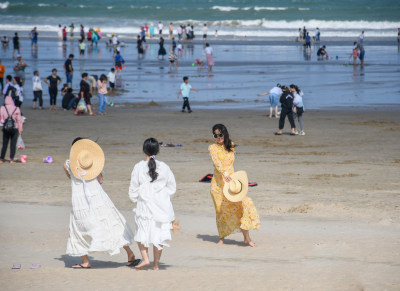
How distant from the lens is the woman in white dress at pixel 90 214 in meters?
7.24

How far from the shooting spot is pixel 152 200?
7.18 m

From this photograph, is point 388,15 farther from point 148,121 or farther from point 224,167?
point 224,167

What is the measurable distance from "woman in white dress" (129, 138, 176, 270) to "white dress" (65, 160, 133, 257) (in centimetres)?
28

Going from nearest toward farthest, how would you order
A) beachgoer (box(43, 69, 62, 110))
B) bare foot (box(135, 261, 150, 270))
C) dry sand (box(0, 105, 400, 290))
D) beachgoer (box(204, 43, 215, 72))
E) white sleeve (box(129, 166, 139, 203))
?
dry sand (box(0, 105, 400, 290))
white sleeve (box(129, 166, 139, 203))
bare foot (box(135, 261, 150, 270))
beachgoer (box(43, 69, 62, 110))
beachgoer (box(204, 43, 215, 72))

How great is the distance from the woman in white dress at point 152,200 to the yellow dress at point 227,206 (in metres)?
1.35

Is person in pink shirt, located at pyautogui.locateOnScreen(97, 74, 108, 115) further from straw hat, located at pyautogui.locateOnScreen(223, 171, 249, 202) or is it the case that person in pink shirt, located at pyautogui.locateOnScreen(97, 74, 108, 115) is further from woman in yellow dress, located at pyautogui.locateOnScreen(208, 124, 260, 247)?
straw hat, located at pyautogui.locateOnScreen(223, 171, 249, 202)

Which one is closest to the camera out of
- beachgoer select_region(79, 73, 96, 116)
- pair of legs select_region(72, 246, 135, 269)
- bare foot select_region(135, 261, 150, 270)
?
bare foot select_region(135, 261, 150, 270)

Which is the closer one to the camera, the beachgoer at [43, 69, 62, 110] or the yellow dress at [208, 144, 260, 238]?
the yellow dress at [208, 144, 260, 238]

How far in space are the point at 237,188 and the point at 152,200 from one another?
143 cm

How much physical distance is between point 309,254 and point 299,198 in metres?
3.36

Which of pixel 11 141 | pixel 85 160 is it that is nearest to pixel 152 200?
pixel 85 160

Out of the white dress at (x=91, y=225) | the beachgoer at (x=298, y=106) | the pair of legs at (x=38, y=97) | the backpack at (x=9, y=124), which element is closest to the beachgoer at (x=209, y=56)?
the pair of legs at (x=38, y=97)

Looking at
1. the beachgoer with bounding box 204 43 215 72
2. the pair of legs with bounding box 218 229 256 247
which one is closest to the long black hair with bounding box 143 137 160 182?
the pair of legs with bounding box 218 229 256 247

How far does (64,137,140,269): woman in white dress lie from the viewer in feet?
23.8
